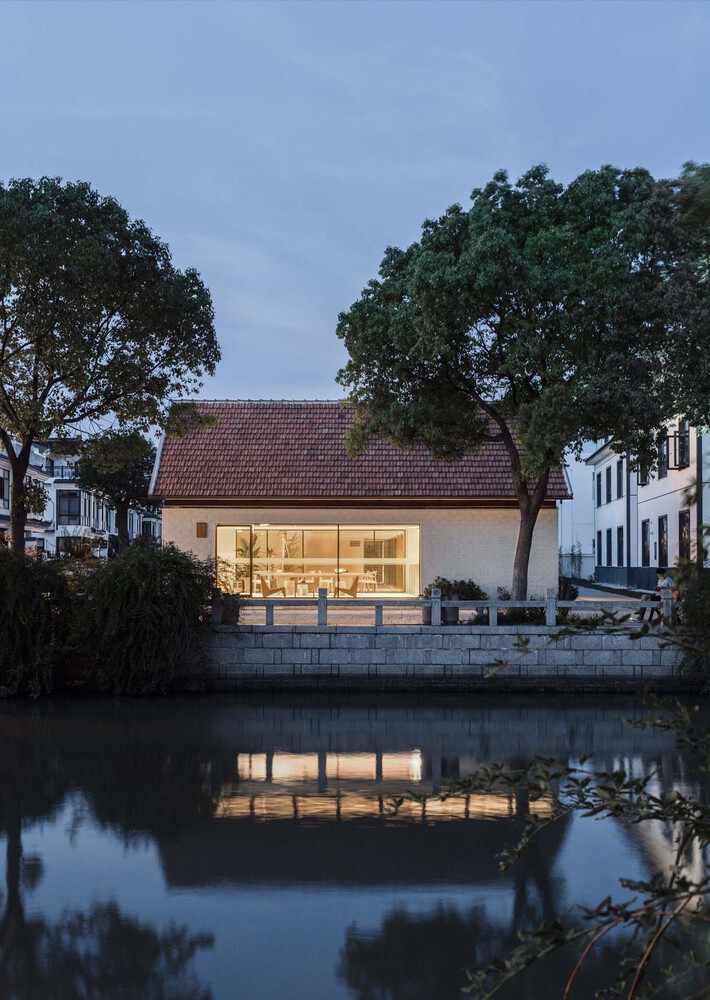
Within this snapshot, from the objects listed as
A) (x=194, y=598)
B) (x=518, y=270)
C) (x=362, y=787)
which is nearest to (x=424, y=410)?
(x=518, y=270)

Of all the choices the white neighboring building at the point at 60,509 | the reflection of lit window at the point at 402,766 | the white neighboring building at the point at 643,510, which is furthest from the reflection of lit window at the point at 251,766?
the white neighboring building at the point at 60,509

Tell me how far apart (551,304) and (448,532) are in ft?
32.0

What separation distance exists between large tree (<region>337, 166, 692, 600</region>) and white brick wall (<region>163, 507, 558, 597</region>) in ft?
24.6

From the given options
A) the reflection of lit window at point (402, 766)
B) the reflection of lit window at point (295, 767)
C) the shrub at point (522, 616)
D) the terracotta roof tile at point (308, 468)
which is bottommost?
the reflection of lit window at point (295, 767)

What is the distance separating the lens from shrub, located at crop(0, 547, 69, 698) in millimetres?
16641

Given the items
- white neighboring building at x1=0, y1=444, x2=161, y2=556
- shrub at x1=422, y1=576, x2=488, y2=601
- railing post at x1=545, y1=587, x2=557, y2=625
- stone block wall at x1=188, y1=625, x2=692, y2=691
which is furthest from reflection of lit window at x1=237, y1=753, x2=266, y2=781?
white neighboring building at x1=0, y1=444, x2=161, y2=556

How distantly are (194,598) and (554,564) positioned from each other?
12.8 m

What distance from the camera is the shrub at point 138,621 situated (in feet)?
54.7

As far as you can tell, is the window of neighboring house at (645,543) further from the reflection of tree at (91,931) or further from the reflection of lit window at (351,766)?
the reflection of tree at (91,931)

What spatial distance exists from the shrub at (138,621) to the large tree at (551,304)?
6.36m

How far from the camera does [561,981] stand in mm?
5746

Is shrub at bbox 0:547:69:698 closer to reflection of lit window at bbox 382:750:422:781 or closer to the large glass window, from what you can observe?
reflection of lit window at bbox 382:750:422:781

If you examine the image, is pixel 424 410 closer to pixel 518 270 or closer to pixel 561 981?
pixel 518 270

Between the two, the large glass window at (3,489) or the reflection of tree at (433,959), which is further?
the large glass window at (3,489)
